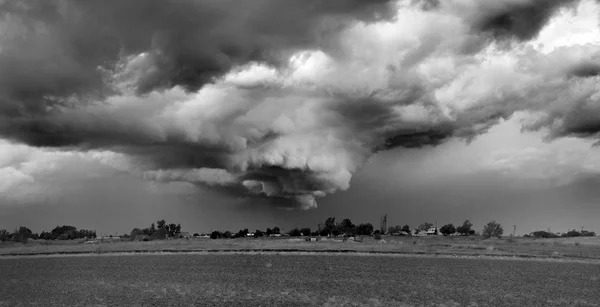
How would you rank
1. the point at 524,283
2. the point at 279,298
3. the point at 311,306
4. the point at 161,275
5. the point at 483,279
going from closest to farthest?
the point at 311,306, the point at 279,298, the point at 524,283, the point at 483,279, the point at 161,275

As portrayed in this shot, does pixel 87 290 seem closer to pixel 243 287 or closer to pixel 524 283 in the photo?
pixel 243 287

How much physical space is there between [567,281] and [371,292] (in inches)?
1580

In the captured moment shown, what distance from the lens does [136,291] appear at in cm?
6756

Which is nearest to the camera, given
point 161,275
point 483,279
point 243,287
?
point 243,287

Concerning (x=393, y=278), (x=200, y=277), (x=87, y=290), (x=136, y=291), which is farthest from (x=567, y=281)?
(x=87, y=290)

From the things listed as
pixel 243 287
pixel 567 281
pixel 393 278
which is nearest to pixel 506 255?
pixel 567 281

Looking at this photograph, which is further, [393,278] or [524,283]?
[393,278]

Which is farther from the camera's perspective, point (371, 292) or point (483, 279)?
point (483, 279)

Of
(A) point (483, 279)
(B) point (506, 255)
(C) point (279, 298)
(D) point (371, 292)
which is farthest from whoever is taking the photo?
(B) point (506, 255)

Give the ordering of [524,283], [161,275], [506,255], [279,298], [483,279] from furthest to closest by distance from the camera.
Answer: [506,255]
[161,275]
[483,279]
[524,283]
[279,298]

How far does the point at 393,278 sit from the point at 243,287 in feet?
94.0

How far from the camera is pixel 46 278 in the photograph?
89.8 m

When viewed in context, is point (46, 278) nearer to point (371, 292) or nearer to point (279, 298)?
point (279, 298)

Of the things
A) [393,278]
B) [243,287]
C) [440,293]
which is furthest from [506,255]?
[243,287]
